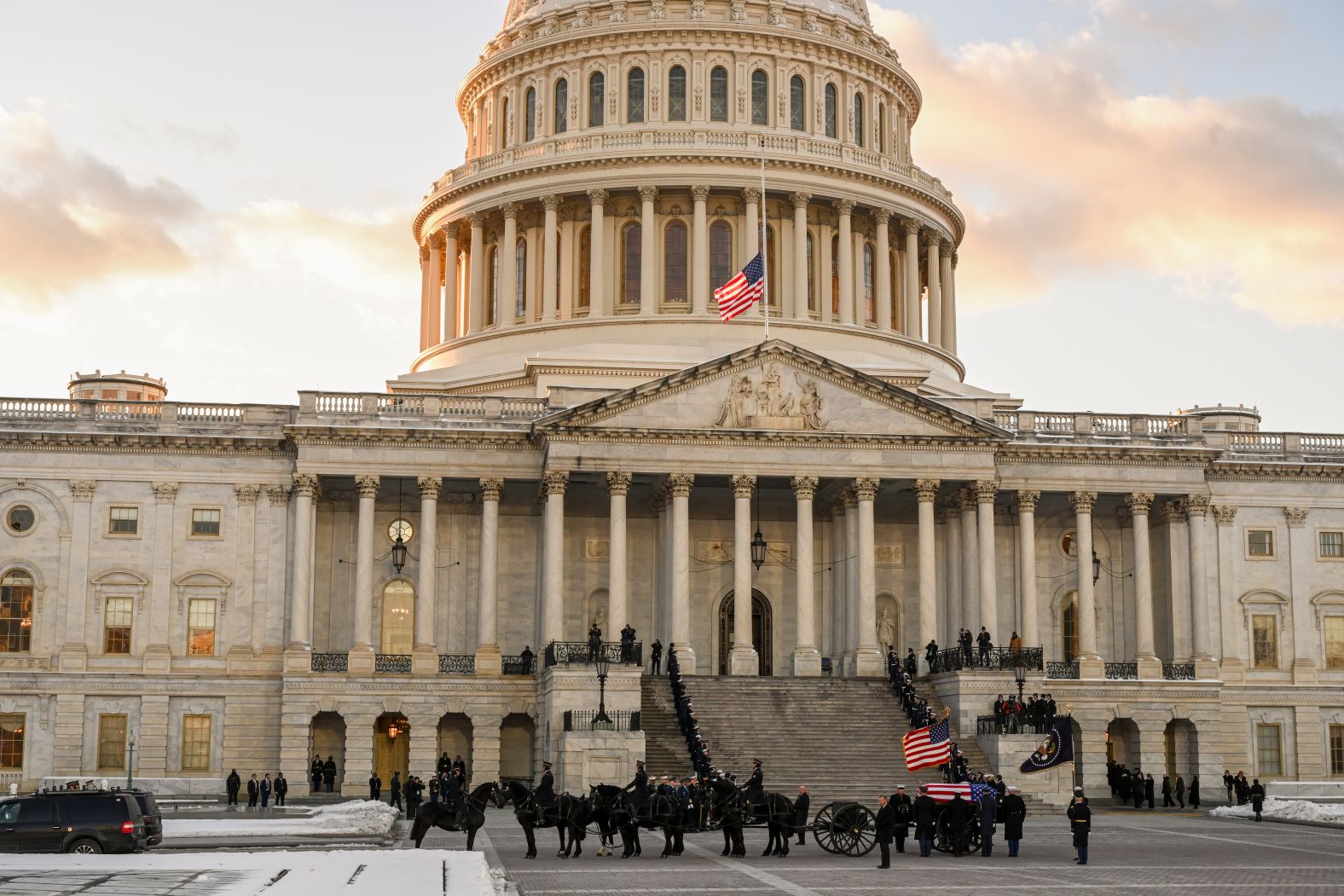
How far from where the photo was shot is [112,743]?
6394 cm

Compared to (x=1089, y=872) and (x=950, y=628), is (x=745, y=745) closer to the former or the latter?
(x=950, y=628)

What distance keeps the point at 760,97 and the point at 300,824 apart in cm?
4753

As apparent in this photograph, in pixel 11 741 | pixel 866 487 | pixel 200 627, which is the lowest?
pixel 11 741

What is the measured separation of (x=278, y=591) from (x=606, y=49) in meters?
30.3

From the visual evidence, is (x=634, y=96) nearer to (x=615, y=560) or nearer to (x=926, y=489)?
(x=926, y=489)

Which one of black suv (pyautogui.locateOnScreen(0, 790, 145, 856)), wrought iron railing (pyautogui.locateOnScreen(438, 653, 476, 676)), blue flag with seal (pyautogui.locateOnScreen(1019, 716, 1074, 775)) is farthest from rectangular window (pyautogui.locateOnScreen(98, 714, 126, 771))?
blue flag with seal (pyautogui.locateOnScreen(1019, 716, 1074, 775))

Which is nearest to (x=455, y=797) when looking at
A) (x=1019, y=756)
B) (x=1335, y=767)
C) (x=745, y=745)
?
(x=745, y=745)

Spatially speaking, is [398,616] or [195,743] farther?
[398,616]

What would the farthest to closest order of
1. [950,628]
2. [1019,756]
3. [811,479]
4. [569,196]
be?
[569,196]
[950,628]
[811,479]
[1019,756]

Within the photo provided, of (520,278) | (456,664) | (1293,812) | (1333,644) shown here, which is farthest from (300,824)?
(1333,644)

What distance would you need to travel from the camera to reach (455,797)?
35.9 metres

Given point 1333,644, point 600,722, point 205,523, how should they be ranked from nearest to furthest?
1. point 600,722
2. point 205,523
3. point 1333,644

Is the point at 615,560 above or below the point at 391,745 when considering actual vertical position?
above

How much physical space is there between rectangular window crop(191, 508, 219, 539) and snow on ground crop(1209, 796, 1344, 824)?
34602 mm
